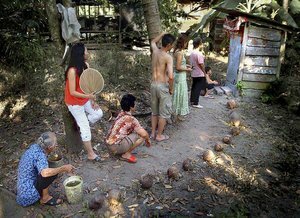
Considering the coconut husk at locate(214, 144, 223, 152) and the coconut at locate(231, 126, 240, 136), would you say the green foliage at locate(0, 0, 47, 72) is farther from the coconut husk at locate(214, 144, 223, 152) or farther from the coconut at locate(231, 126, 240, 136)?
the coconut at locate(231, 126, 240, 136)

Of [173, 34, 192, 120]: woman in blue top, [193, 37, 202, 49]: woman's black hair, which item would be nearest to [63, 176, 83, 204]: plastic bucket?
[173, 34, 192, 120]: woman in blue top

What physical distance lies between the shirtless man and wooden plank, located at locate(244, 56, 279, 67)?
3.37 metres

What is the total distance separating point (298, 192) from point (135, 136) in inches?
105

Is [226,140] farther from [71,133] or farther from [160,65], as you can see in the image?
[71,133]

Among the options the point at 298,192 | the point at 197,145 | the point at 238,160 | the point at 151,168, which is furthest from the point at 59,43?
the point at 298,192

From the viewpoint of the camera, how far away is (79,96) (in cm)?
462

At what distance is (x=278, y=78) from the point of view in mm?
8250

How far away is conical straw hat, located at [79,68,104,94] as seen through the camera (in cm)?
468

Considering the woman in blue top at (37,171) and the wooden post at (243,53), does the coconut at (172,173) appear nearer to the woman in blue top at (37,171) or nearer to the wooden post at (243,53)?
the woman in blue top at (37,171)

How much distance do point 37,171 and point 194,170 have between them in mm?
2405

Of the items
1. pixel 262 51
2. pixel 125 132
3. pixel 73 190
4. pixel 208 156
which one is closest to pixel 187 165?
pixel 208 156

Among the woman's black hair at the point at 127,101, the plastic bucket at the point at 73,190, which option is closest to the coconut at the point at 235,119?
the woman's black hair at the point at 127,101

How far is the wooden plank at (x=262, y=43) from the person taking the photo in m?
8.02

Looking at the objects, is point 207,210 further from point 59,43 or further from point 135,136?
point 59,43
